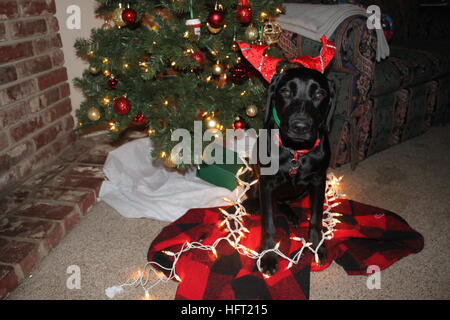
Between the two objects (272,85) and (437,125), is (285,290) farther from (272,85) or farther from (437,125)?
(437,125)

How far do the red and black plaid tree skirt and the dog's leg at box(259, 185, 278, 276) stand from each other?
0.05m

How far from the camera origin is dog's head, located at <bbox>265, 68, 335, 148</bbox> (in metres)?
1.41

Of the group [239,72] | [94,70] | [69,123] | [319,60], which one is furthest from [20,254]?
[319,60]

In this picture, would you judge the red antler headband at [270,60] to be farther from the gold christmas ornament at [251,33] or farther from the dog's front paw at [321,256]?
the dog's front paw at [321,256]

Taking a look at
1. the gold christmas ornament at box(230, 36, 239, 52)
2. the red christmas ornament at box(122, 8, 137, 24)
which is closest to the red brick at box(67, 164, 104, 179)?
the red christmas ornament at box(122, 8, 137, 24)

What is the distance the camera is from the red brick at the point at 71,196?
2027mm

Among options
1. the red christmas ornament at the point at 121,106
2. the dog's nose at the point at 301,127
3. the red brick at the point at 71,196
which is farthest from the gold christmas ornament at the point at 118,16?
the dog's nose at the point at 301,127

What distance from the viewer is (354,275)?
1580 mm

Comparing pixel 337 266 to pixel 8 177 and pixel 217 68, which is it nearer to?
pixel 217 68

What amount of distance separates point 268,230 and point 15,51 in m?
1.72

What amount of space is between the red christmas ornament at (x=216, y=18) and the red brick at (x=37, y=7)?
1174mm

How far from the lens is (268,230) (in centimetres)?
161

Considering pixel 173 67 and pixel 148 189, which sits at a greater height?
pixel 173 67

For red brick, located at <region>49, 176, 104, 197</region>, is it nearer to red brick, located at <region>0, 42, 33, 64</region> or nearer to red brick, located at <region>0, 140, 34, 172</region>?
red brick, located at <region>0, 140, 34, 172</region>
